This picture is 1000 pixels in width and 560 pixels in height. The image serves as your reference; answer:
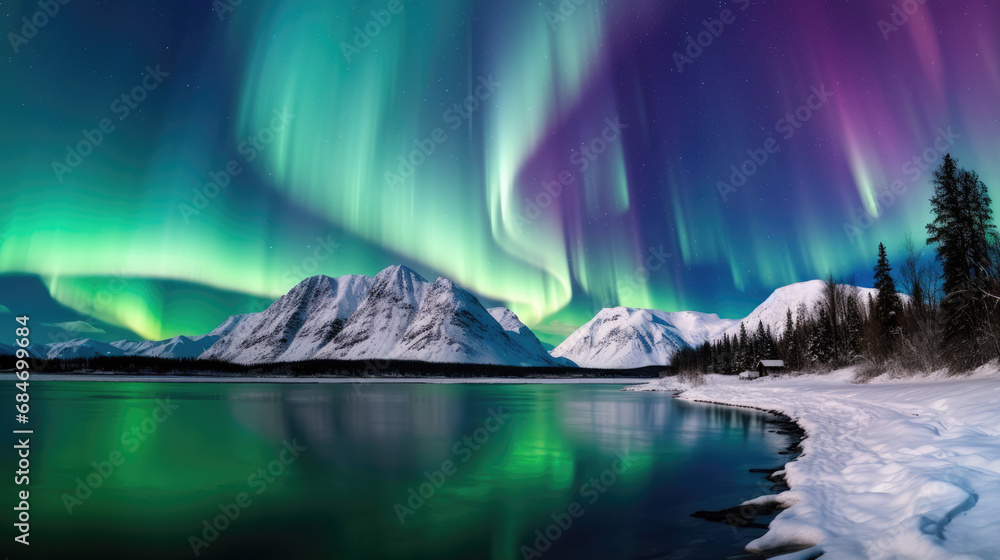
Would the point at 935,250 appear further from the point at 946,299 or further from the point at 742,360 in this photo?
the point at 742,360

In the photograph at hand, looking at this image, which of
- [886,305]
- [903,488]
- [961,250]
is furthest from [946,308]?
[903,488]

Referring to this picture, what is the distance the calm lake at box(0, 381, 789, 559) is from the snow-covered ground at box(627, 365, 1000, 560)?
5.00 feet

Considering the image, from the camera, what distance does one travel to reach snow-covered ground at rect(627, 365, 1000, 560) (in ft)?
27.9

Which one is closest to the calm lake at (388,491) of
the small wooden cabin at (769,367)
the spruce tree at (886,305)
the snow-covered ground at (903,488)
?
the snow-covered ground at (903,488)

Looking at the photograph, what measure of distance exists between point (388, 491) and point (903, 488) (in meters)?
13.5

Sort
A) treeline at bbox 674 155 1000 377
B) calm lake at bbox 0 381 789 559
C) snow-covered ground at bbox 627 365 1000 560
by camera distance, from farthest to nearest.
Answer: treeline at bbox 674 155 1000 377
calm lake at bbox 0 381 789 559
snow-covered ground at bbox 627 365 1000 560

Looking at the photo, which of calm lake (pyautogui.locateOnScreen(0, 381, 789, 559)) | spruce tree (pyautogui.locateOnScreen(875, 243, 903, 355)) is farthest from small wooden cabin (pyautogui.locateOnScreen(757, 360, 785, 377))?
calm lake (pyautogui.locateOnScreen(0, 381, 789, 559))

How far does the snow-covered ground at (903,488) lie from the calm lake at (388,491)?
1.52 metres

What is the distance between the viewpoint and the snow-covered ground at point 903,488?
8492mm

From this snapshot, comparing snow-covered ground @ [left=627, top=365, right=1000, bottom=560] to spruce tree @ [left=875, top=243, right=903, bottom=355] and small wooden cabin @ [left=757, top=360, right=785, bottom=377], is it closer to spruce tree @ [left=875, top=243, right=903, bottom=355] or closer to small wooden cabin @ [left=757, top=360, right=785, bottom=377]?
spruce tree @ [left=875, top=243, right=903, bottom=355]

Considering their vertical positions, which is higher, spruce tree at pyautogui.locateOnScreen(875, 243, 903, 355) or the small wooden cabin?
spruce tree at pyautogui.locateOnScreen(875, 243, 903, 355)

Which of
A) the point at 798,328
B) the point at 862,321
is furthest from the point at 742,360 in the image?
the point at 862,321

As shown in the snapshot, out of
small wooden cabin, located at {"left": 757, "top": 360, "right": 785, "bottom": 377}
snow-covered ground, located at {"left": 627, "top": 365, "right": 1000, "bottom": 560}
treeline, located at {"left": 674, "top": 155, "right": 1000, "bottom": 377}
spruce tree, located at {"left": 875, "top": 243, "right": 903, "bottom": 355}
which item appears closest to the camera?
snow-covered ground, located at {"left": 627, "top": 365, "right": 1000, "bottom": 560}

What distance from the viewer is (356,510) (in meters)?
14.5
